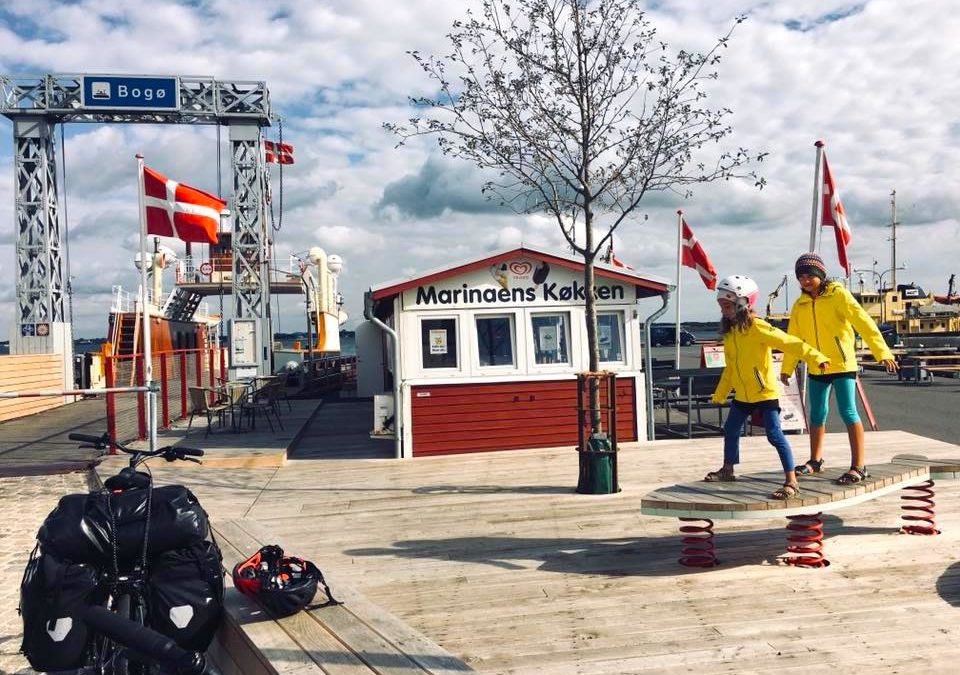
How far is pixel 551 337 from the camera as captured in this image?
40.5 feet

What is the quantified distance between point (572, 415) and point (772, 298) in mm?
50142

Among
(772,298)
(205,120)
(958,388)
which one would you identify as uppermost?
(205,120)

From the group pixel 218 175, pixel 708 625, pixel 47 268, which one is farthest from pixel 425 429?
pixel 47 268

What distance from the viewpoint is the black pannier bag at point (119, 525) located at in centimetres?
370

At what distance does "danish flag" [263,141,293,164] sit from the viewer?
29.7 m

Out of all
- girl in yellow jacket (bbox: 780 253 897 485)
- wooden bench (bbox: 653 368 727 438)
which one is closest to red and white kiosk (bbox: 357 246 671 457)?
wooden bench (bbox: 653 368 727 438)

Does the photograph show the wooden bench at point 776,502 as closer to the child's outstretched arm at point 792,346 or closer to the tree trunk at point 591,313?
the child's outstretched arm at point 792,346

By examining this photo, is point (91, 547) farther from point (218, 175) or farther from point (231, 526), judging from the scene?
point (218, 175)

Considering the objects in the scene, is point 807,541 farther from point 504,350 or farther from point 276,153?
point 276,153

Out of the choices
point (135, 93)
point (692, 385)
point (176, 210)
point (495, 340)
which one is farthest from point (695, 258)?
point (135, 93)

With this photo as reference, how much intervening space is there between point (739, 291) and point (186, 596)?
4.36 m

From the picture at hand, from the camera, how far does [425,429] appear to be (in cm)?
1195

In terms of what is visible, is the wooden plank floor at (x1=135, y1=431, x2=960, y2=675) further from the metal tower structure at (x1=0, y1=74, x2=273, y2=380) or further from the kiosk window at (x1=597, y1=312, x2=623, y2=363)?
the metal tower structure at (x1=0, y1=74, x2=273, y2=380)

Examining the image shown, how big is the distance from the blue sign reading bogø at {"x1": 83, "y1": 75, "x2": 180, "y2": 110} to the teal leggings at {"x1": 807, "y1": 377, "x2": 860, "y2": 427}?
24.4 metres
